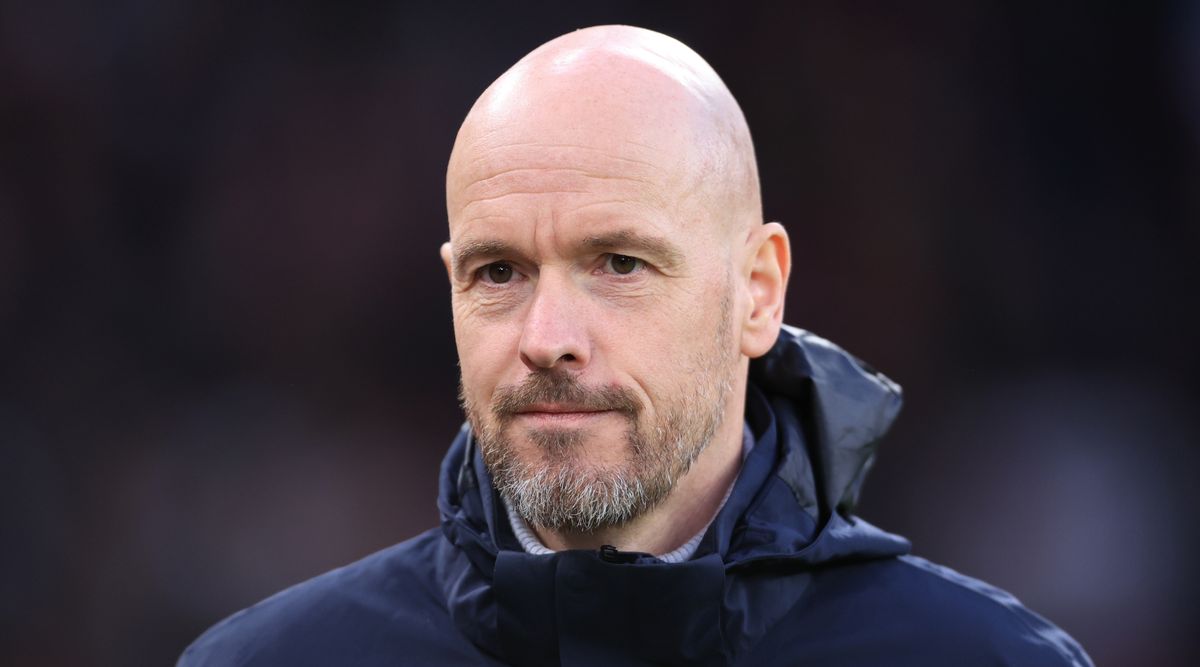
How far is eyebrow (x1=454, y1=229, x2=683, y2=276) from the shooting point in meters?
1.98

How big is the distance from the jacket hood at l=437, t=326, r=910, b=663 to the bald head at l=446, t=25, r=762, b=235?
0.37 m

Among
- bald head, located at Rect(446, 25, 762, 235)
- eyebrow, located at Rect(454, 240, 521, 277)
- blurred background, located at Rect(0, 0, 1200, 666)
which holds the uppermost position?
bald head, located at Rect(446, 25, 762, 235)

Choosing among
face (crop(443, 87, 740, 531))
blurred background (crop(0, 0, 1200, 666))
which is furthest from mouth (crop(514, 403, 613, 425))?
blurred background (crop(0, 0, 1200, 666))

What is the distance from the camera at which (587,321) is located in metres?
1.99

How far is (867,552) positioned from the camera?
2.23 meters

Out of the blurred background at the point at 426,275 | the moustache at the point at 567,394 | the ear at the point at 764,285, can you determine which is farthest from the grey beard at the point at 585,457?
the blurred background at the point at 426,275

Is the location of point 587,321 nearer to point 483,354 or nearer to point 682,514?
point 483,354

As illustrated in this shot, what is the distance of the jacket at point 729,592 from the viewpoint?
2.00 meters

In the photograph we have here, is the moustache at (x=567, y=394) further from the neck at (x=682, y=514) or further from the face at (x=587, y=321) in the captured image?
the neck at (x=682, y=514)

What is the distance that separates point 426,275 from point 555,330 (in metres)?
3.23

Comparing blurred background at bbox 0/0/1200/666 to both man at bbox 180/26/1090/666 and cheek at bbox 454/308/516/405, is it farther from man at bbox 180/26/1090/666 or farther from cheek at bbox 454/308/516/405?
cheek at bbox 454/308/516/405

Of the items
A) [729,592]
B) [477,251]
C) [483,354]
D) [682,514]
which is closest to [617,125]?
[477,251]

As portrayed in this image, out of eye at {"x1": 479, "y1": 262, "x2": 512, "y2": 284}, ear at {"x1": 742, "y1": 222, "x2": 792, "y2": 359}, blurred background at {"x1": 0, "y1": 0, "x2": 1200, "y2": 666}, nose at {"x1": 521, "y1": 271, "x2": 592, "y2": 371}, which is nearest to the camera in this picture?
nose at {"x1": 521, "y1": 271, "x2": 592, "y2": 371}

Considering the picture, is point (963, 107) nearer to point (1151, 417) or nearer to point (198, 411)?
point (1151, 417)
